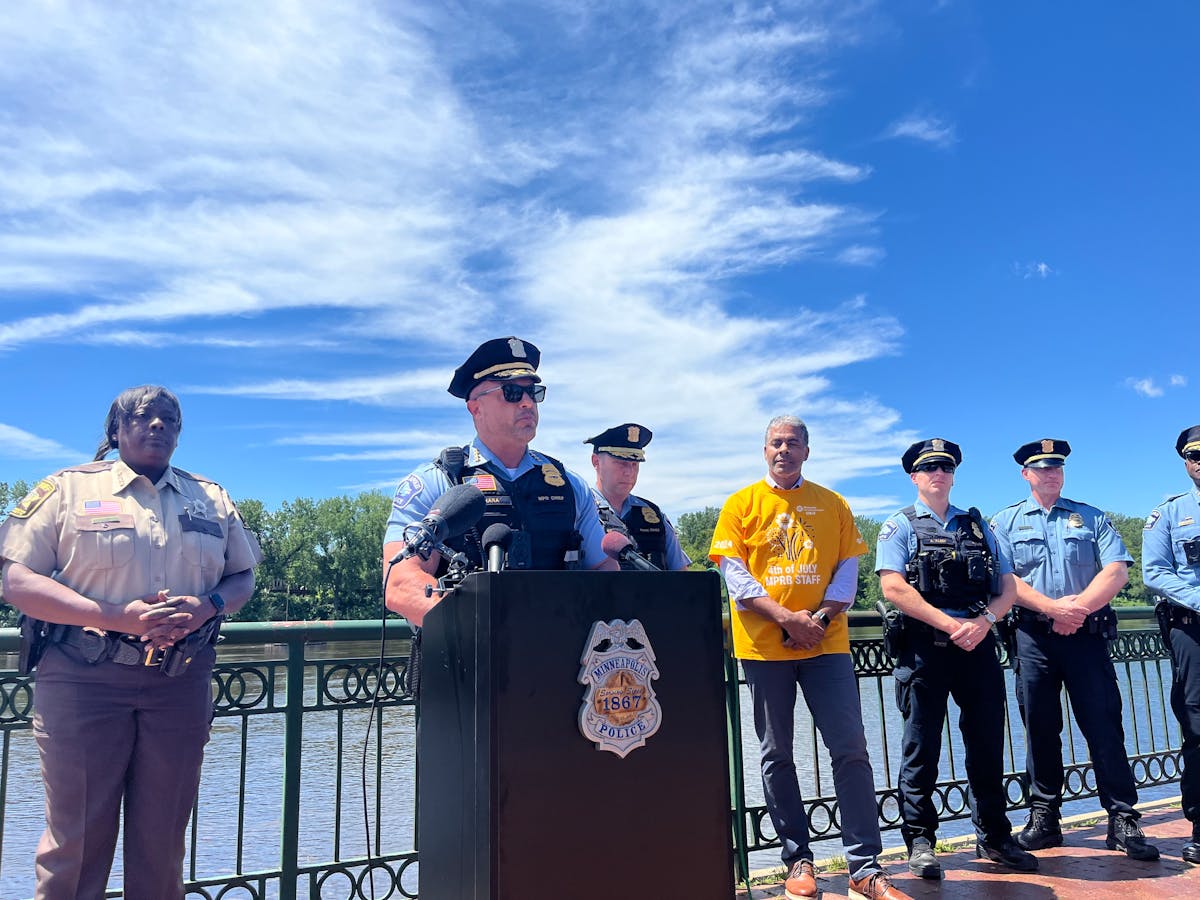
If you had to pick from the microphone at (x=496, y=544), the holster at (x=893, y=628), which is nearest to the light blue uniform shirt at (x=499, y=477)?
the microphone at (x=496, y=544)

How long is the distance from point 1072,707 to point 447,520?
181 inches

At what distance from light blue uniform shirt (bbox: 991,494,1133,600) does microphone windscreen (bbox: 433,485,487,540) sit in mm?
4251

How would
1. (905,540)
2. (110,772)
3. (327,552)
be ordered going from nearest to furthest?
(110,772)
(905,540)
(327,552)

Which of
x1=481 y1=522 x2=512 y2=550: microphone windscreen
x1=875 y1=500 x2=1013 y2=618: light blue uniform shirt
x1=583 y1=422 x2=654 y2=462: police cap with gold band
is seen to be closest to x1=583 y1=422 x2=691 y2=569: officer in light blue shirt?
x1=583 y1=422 x2=654 y2=462: police cap with gold band

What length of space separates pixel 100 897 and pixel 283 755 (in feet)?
3.12

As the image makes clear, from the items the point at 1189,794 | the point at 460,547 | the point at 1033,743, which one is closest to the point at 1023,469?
the point at 1033,743

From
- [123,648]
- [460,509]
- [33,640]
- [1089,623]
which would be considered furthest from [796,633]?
[33,640]

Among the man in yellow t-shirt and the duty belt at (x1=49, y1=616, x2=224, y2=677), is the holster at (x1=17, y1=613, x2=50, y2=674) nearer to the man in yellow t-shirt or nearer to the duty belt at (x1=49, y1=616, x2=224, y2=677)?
the duty belt at (x1=49, y1=616, x2=224, y2=677)

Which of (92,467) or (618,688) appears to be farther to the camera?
(92,467)

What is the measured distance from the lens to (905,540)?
5.19 meters

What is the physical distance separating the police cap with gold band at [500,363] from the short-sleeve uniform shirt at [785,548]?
1888 millimetres

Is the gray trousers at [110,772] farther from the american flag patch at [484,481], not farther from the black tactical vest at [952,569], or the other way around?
the black tactical vest at [952,569]

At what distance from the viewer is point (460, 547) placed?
8.84 feet

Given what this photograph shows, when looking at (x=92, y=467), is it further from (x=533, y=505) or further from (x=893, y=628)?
(x=893, y=628)
